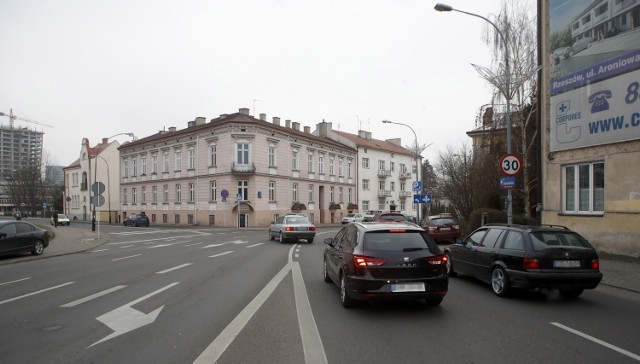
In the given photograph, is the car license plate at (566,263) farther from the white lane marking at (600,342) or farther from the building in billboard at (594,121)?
the building in billboard at (594,121)

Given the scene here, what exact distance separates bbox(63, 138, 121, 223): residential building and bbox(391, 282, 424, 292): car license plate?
59938 mm

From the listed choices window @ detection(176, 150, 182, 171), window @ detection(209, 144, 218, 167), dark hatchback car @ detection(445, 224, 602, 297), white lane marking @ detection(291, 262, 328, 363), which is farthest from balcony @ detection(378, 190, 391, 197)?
white lane marking @ detection(291, 262, 328, 363)

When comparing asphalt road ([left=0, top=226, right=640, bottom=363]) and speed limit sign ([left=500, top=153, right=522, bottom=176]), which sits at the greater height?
speed limit sign ([left=500, top=153, right=522, bottom=176])

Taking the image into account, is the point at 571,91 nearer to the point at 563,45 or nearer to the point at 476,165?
the point at 563,45

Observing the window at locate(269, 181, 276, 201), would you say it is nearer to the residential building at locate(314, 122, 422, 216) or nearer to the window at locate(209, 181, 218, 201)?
the window at locate(209, 181, 218, 201)

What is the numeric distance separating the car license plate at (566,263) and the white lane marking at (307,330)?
14.7ft

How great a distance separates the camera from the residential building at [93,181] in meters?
60.8

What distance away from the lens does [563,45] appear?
15.8 meters

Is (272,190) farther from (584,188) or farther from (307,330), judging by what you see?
(307,330)

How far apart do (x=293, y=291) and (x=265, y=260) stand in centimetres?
581

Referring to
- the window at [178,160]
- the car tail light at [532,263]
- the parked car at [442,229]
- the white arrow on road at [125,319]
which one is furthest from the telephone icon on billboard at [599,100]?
the window at [178,160]

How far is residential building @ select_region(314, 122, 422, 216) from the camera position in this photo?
60.0 m

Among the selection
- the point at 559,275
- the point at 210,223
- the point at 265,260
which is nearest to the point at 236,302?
the point at 559,275

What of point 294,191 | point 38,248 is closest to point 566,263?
point 38,248
